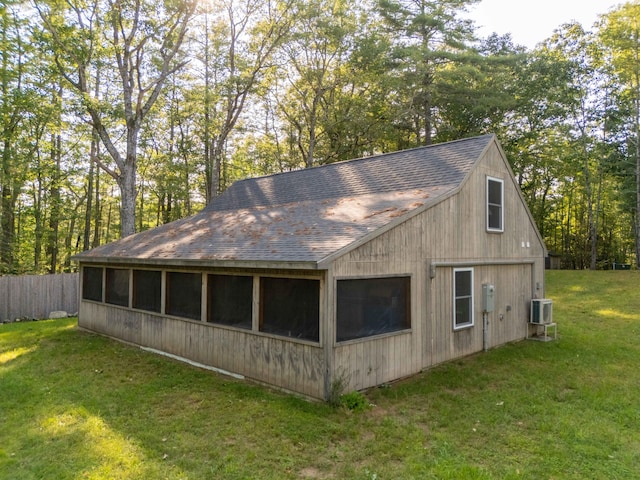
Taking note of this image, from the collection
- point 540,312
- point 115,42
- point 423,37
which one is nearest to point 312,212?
point 540,312

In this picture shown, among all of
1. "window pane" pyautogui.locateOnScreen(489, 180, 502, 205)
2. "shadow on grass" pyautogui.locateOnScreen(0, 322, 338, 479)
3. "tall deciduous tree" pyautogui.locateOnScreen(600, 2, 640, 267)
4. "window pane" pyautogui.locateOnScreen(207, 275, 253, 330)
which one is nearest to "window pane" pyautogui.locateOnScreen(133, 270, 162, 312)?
"shadow on grass" pyautogui.locateOnScreen(0, 322, 338, 479)

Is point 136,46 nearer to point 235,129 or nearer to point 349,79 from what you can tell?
point 235,129

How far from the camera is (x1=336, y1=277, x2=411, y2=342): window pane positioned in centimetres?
595

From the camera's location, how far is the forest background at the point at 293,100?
1803 cm

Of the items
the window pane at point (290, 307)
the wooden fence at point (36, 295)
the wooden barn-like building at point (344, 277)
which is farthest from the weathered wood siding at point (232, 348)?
the wooden fence at point (36, 295)

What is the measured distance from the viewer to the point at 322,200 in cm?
1027

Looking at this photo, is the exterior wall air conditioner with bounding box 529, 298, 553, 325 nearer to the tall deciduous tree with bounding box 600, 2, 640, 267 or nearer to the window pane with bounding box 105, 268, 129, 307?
the window pane with bounding box 105, 268, 129, 307

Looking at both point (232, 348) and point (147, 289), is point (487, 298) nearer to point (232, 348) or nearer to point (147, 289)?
point (232, 348)

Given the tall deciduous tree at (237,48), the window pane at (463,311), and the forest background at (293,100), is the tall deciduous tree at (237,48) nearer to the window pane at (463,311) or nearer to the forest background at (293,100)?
the forest background at (293,100)

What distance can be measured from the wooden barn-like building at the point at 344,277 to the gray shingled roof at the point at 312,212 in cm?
5

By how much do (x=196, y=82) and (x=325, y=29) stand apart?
8188mm

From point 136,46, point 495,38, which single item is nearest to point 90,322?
point 136,46

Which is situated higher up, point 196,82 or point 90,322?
point 196,82

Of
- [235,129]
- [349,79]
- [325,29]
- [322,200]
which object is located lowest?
[322,200]
